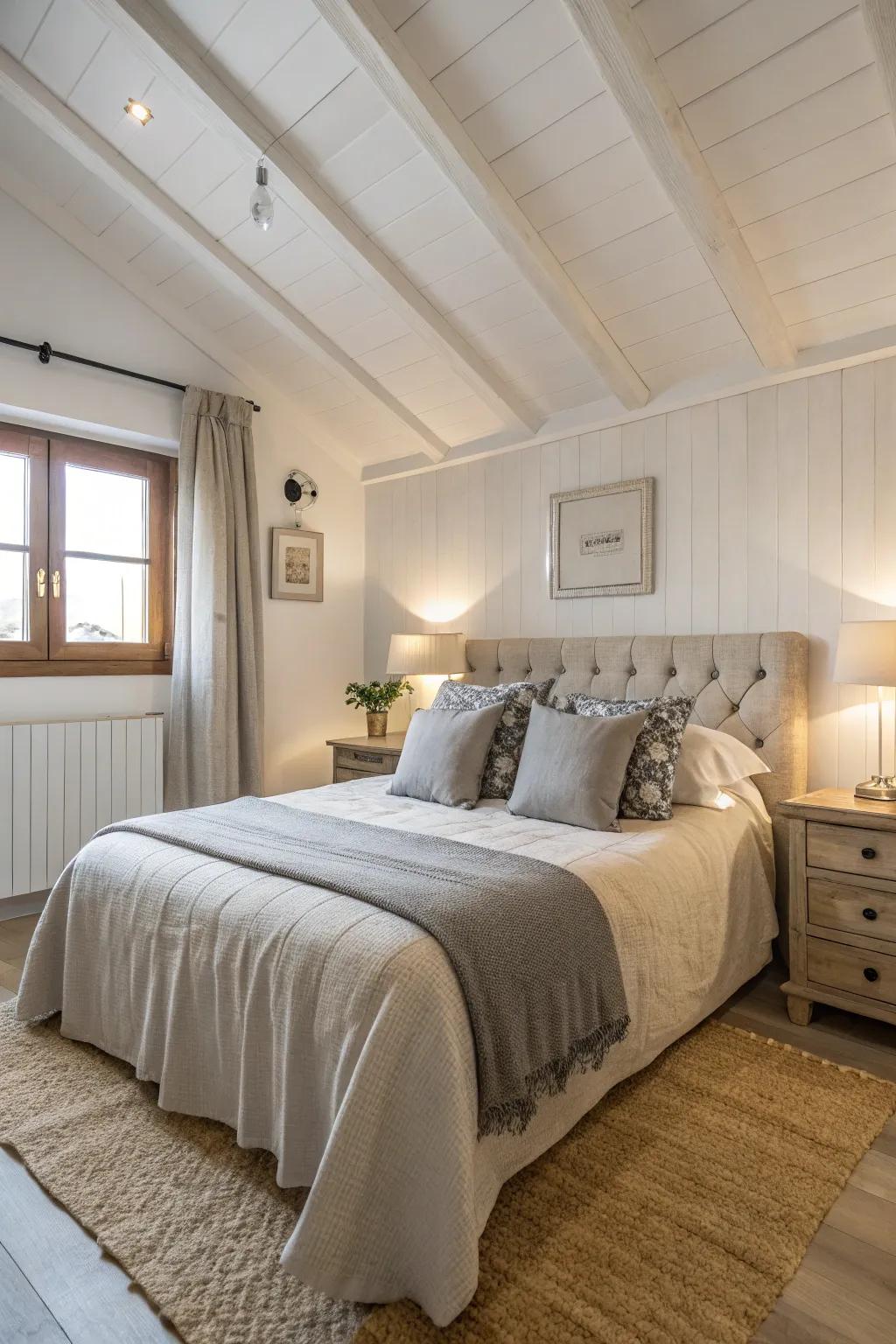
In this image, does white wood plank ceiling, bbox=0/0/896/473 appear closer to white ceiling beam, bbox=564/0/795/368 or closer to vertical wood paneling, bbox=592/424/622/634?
white ceiling beam, bbox=564/0/795/368

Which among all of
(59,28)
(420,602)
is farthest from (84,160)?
(420,602)

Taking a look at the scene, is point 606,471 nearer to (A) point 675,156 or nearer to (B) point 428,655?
(B) point 428,655

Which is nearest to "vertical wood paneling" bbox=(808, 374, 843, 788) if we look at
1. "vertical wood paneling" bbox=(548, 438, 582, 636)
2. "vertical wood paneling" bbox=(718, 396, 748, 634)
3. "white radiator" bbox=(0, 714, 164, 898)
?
"vertical wood paneling" bbox=(718, 396, 748, 634)

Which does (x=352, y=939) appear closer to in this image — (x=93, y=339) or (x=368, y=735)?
(x=368, y=735)

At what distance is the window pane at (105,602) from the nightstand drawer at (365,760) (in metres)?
1.11

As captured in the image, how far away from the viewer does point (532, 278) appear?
273 cm

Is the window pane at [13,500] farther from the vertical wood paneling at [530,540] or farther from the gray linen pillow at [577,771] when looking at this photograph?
the gray linen pillow at [577,771]

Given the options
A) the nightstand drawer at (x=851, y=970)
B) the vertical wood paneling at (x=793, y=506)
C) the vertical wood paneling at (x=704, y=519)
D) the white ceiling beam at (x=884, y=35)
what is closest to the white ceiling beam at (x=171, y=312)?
the vertical wood paneling at (x=704, y=519)

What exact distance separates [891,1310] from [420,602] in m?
3.37

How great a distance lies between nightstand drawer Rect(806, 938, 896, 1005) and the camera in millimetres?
2178

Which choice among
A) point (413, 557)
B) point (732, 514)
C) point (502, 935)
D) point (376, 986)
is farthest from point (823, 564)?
point (376, 986)

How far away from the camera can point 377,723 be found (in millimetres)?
4035

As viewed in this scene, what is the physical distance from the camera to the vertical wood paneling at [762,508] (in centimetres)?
292

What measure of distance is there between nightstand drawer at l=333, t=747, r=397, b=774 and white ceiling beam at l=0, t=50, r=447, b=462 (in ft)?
5.38
